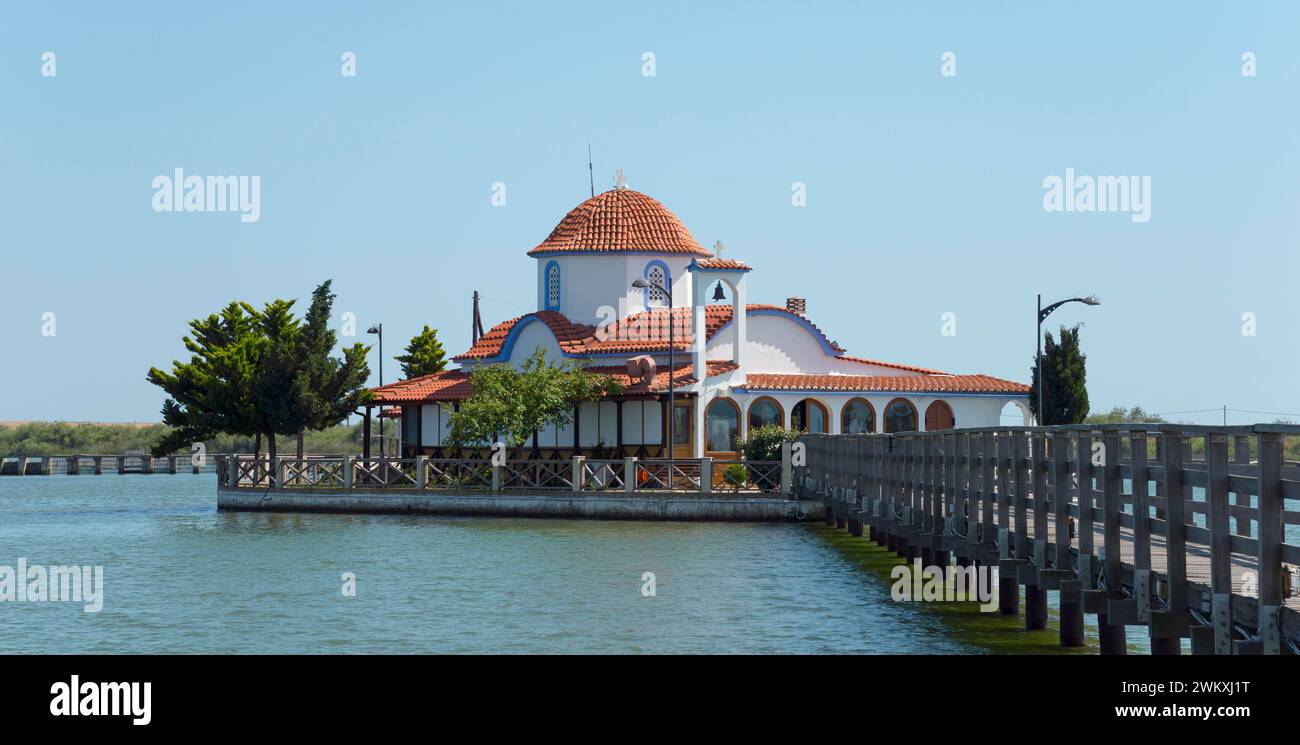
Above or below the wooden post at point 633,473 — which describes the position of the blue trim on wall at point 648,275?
above

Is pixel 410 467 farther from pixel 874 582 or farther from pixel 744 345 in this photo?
pixel 874 582

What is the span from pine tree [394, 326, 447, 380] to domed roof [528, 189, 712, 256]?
15.1 metres

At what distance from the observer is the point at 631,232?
54219 mm

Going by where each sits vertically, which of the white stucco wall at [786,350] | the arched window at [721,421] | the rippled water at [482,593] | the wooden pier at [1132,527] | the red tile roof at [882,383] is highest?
the white stucco wall at [786,350]

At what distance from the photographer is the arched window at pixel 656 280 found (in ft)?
176

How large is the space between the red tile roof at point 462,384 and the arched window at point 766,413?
4.27 ft

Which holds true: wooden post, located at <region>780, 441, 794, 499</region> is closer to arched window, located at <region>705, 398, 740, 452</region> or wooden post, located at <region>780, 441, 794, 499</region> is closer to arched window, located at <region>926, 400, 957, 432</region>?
arched window, located at <region>705, 398, 740, 452</region>

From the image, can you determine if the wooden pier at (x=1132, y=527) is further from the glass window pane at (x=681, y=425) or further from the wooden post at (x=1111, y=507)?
the glass window pane at (x=681, y=425)

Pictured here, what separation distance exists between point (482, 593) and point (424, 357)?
42.4 m

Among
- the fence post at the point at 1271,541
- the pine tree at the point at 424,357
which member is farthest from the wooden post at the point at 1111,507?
the pine tree at the point at 424,357

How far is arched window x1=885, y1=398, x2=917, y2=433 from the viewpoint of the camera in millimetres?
49094

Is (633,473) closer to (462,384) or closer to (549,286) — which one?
(462,384)
